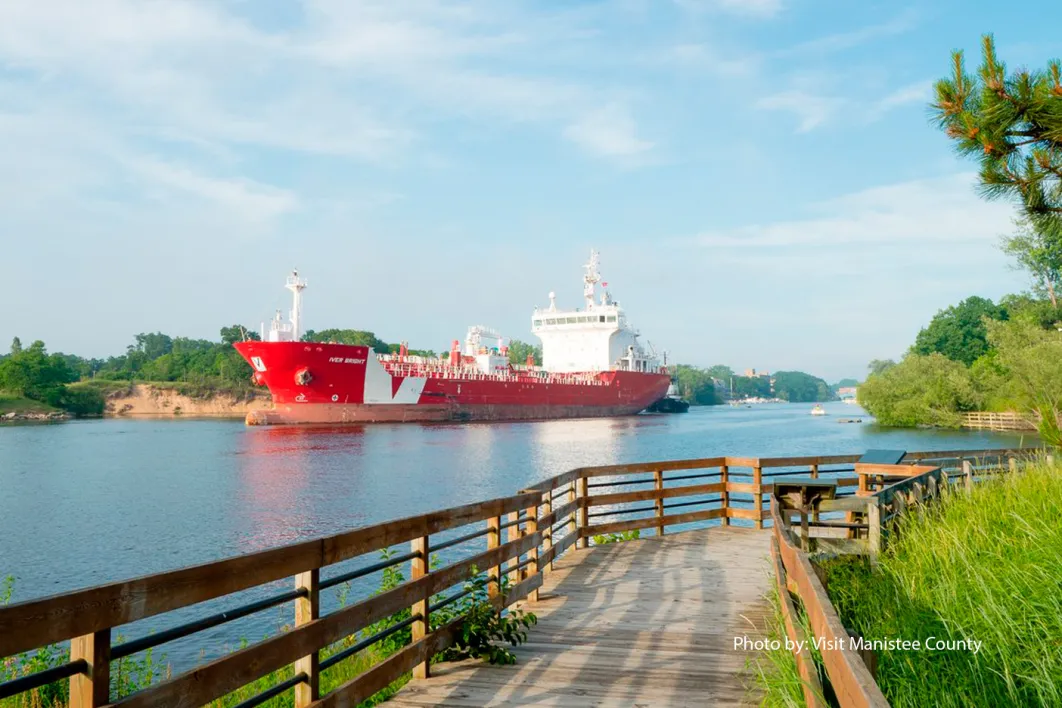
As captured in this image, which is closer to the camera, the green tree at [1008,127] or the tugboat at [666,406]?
the green tree at [1008,127]

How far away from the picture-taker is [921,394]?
2148 inches

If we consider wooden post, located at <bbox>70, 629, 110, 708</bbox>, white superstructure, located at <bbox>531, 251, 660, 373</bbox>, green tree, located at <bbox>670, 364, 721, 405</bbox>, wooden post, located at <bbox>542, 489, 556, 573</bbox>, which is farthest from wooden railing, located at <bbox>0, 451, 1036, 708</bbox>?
green tree, located at <bbox>670, 364, 721, 405</bbox>

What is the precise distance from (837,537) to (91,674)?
6433 millimetres

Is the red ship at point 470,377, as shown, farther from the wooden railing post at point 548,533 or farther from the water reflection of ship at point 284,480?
the wooden railing post at point 548,533

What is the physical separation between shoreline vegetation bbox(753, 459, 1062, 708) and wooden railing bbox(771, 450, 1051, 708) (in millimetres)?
168

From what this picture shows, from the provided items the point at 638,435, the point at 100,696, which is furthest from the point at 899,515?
the point at 638,435

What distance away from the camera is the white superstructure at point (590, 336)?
240 feet

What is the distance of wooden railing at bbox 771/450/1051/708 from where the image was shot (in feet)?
6.86

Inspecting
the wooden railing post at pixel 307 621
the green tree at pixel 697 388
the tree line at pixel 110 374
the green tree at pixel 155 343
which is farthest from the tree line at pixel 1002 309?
the green tree at pixel 155 343

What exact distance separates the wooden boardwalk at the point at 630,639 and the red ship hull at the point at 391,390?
41917 mm

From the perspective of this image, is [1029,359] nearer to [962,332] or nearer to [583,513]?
[583,513]

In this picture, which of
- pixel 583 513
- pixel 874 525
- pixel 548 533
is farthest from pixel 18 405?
pixel 874 525

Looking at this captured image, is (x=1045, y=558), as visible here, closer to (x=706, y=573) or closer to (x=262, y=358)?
(x=706, y=573)

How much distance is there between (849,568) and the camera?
6.05 metres
